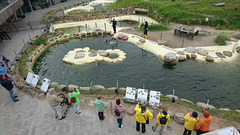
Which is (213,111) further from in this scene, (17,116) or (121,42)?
(121,42)

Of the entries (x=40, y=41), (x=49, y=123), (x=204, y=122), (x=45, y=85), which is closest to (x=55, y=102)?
(x=49, y=123)

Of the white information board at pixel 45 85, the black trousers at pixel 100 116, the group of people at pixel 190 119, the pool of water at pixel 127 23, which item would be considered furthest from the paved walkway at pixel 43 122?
the pool of water at pixel 127 23

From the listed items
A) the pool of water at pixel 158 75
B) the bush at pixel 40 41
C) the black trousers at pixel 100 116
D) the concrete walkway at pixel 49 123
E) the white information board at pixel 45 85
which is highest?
the bush at pixel 40 41

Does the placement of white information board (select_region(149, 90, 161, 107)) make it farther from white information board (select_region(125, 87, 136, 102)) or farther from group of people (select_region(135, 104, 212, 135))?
group of people (select_region(135, 104, 212, 135))

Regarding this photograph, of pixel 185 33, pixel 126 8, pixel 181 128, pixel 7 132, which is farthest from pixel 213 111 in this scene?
pixel 126 8

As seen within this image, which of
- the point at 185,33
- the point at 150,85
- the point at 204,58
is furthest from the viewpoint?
the point at 185,33

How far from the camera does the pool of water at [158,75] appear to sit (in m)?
12.2

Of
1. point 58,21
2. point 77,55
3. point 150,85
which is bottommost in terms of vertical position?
point 150,85

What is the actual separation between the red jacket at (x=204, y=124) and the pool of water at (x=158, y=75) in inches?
197

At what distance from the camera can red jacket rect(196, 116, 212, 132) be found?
681 centimetres

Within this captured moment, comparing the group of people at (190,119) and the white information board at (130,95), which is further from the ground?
the group of people at (190,119)

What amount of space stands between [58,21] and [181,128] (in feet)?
101

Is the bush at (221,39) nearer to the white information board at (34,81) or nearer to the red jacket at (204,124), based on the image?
the red jacket at (204,124)

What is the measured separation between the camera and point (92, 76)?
579 inches
